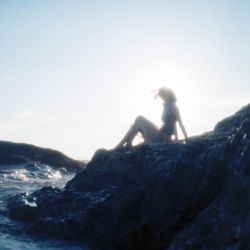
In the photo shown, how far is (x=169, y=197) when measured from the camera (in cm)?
934

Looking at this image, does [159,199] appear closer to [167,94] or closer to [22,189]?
[167,94]

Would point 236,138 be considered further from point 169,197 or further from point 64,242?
point 64,242

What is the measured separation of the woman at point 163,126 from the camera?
14797 millimetres

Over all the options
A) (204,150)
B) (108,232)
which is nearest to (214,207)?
(204,150)

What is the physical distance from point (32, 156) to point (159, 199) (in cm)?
1964

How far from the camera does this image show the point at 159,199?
951 cm

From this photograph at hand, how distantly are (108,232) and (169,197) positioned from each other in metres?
2.51

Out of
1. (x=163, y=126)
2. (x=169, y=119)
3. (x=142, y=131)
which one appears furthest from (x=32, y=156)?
(x=169, y=119)

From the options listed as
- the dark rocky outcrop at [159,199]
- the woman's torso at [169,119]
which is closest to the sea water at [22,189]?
the dark rocky outcrop at [159,199]

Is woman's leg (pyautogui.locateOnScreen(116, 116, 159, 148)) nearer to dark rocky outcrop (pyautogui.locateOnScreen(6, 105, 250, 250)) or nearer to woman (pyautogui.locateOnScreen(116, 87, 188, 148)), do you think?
woman (pyautogui.locateOnScreen(116, 87, 188, 148))

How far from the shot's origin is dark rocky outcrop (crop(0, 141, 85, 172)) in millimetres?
26203

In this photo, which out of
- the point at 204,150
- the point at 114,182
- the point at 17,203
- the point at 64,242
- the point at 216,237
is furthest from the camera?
the point at 17,203

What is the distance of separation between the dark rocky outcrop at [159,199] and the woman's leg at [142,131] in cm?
56

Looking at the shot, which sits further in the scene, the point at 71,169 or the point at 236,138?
the point at 71,169
